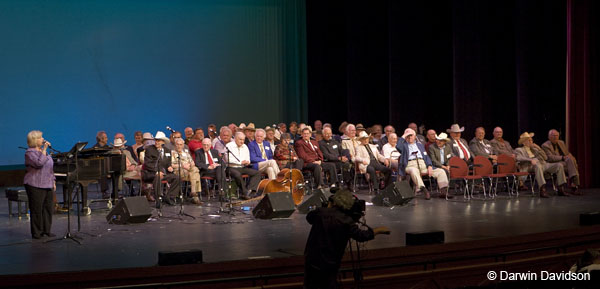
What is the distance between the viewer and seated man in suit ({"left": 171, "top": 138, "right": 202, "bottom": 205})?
408 inches

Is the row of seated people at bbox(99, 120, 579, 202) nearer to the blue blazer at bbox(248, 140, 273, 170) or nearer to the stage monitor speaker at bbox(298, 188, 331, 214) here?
the blue blazer at bbox(248, 140, 273, 170)

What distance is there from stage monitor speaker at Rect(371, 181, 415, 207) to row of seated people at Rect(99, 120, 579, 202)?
2.87 ft

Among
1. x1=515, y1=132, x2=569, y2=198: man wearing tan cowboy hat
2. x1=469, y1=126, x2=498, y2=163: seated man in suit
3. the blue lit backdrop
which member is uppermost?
the blue lit backdrop

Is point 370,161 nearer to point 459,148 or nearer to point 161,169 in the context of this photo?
point 459,148

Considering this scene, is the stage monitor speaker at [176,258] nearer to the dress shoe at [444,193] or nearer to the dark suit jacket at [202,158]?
the dark suit jacket at [202,158]

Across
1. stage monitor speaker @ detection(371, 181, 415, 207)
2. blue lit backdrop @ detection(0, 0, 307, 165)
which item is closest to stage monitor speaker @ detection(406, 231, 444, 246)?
stage monitor speaker @ detection(371, 181, 415, 207)

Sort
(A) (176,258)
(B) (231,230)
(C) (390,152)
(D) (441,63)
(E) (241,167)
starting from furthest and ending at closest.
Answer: (D) (441,63), (C) (390,152), (E) (241,167), (B) (231,230), (A) (176,258)

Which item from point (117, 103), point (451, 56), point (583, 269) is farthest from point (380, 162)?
point (583, 269)

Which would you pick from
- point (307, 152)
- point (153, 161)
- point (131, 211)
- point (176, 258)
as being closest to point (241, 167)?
point (307, 152)

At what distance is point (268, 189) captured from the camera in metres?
9.46

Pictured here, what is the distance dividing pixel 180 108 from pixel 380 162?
524cm

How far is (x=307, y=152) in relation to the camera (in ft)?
36.8

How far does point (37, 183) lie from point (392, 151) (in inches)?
231

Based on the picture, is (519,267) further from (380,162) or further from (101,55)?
(101,55)
